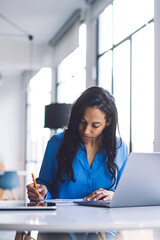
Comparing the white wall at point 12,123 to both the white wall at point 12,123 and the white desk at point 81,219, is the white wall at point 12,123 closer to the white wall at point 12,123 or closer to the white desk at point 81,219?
the white wall at point 12,123

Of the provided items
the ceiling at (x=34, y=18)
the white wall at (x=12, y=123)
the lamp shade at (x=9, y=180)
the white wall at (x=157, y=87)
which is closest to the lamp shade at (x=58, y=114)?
the white wall at (x=157, y=87)

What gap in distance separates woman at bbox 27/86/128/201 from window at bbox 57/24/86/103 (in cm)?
415

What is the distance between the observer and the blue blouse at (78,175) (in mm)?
2025

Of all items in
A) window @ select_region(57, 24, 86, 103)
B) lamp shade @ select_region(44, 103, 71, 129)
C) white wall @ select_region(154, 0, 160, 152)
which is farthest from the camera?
window @ select_region(57, 24, 86, 103)

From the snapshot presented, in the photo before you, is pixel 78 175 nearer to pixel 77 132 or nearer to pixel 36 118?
pixel 77 132

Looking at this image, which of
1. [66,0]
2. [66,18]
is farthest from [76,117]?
[66,18]

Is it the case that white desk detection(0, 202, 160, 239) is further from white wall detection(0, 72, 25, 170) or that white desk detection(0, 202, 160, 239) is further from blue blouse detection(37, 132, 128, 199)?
white wall detection(0, 72, 25, 170)

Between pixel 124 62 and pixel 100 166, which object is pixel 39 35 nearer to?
pixel 124 62

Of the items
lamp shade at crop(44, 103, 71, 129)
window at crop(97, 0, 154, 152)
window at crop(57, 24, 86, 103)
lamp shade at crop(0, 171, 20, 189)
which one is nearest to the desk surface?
window at crop(97, 0, 154, 152)

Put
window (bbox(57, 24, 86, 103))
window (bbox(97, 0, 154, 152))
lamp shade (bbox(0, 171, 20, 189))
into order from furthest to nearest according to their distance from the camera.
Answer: lamp shade (bbox(0, 171, 20, 189))
window (bbox(57, 24, 86, 103))
window (bbox(97, 0, 154, 152))

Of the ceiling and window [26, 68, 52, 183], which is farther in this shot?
window [26, 68, 52, 183]

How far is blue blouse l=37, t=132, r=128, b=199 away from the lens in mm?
2025

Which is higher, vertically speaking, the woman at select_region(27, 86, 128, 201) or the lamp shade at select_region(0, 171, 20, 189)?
the woman at select_region(27, 86, 128, 201)

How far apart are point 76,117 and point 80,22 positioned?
16.3ft
